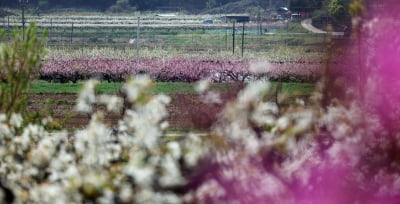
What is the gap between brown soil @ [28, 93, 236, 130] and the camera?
5371mm

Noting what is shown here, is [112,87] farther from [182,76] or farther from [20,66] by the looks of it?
[20,66]

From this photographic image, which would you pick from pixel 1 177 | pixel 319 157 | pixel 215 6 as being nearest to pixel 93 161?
pixel 1 177

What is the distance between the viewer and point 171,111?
40.5 ft

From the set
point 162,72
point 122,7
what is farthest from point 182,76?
point 122,7

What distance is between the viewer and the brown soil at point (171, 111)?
5.37 metres

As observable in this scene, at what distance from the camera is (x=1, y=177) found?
4.52m

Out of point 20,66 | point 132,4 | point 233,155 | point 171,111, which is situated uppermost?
point 20,66

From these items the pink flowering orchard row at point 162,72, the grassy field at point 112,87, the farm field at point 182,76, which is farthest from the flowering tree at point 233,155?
the pink flowering orchard row at point 162,72

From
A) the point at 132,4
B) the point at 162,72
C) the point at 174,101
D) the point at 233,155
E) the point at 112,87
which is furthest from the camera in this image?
the point at 132,4

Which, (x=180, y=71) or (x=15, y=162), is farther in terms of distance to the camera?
(x=180, y=71)

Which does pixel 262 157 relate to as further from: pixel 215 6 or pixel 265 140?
pixel 215 6

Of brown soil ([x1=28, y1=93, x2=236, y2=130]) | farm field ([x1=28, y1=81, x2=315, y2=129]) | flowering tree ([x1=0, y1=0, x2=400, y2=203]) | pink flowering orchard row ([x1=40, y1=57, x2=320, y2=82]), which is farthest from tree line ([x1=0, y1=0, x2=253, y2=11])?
flowering tree ([x1=0, y1=0, x2=400, y2=203])

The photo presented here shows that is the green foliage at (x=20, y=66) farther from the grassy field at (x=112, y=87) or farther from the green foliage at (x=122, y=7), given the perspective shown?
the green foliage at (x=122, y=7)

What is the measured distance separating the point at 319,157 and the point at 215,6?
76489 mm
